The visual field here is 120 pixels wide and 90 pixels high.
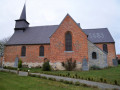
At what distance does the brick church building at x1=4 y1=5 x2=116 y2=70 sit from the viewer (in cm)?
1739

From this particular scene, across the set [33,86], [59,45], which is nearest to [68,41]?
[59,45]

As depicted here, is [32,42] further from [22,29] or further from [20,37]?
[22,29]

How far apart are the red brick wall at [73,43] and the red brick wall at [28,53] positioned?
5004mm

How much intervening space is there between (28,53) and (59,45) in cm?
877

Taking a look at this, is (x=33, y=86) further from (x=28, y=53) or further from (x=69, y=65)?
(x=28, y=53)

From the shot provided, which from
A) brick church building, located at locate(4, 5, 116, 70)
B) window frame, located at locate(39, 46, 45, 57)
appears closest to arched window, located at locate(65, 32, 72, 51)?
brick church building, located at locate(4, 5, 116, 70)

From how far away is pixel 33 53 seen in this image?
2277 cm

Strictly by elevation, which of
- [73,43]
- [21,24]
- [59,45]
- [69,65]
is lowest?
[69,65]

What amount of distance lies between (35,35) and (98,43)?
15.1 meters

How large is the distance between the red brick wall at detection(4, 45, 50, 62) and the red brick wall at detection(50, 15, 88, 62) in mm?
5004

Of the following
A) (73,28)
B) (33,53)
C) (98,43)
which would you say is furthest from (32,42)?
(98,43)

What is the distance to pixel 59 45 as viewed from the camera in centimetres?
1777

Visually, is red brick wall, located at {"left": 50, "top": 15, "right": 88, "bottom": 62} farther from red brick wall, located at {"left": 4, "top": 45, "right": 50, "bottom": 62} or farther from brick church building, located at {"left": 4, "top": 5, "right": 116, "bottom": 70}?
red brick wall, located at {"left": 4, "top": 45, "right": 50, "bottom": 62}

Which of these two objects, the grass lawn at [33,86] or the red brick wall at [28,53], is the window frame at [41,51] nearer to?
the red brick wall at [28,53]
